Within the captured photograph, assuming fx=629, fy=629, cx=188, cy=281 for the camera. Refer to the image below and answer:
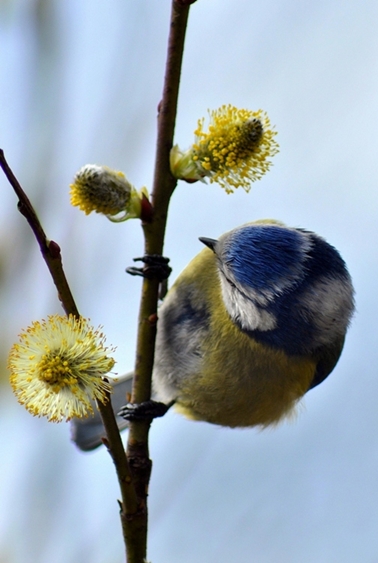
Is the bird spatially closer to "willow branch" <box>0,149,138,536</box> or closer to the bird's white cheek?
the bird's white cheek

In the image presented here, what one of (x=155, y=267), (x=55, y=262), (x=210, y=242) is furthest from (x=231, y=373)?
(x=55, y=262)

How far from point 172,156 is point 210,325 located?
0.82 metres

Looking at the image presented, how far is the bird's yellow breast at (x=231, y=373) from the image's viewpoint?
1918mm

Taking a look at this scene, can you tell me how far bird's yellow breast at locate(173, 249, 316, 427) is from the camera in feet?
6.29

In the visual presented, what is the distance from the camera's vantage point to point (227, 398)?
6.49 feet

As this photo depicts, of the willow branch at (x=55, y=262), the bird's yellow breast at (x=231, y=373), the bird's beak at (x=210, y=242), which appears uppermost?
the bird's beak at (x=210, y=242)

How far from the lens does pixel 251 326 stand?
1858 millimetres

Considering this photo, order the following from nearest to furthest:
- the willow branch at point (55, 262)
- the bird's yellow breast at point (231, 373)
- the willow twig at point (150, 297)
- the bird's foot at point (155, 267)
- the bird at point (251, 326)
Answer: the willow branch at point (55, 262) < the willow twig at point (150, 297) < the bird's foot at point (155, 267) < the bird at point (251, 326) < the bird's yellow breast at point (231, 373)

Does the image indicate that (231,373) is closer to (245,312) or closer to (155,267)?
(245,312)

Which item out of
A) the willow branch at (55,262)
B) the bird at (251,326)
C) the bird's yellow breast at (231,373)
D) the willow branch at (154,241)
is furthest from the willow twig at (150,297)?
the bird's yellow breast at (231,373)

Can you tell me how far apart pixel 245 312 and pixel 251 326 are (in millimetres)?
58

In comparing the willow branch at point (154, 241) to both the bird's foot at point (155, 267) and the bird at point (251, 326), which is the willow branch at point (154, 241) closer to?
the bird's foot at point (155, 267)

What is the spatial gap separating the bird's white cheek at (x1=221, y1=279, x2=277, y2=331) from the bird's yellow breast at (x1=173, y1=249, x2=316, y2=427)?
1.9 inches

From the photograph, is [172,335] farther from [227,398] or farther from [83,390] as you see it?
[83,390]
